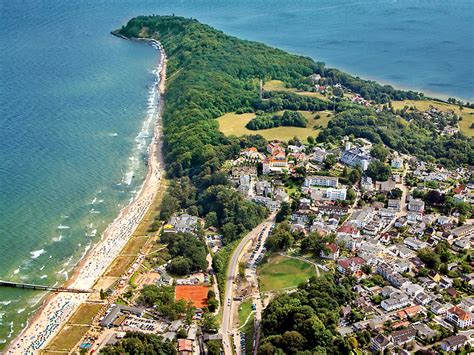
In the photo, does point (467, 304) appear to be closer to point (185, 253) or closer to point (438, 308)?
point (438, 308)

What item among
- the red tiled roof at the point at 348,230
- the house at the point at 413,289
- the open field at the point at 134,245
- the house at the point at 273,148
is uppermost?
the house at the point at 273,148

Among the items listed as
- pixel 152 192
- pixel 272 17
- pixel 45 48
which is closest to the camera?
pixel 152 192

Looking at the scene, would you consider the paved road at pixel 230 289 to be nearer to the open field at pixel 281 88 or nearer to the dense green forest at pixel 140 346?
the dense green forest at pixel 140 346

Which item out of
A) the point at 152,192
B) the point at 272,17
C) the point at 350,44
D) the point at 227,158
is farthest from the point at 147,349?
the point at 272,17

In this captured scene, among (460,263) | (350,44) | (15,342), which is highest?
(350,44)

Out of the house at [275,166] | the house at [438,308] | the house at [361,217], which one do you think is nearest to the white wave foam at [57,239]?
the house at [275,166]

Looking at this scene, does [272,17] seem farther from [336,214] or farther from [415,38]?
[336,214]
